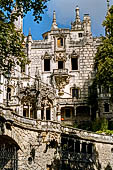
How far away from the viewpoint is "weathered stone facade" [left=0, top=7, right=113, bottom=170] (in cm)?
A: 2267

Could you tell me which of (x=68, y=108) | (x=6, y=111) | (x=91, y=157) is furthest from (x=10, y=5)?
(x=68, y=108)

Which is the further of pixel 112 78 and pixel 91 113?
pixel 91 113

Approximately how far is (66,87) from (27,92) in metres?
9.49

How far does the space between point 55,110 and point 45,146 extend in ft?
35.3

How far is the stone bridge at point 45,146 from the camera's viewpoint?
22234 millimetres

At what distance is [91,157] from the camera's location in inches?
1018

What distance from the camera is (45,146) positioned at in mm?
23125

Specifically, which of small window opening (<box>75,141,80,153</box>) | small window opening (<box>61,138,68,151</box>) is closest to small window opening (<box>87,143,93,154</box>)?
small window opening (<box>75,141,80,153</box>)

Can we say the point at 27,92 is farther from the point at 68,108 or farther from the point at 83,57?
the point at 83,57

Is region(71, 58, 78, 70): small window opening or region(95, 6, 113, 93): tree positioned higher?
region(71, 58, 78, 70): small window opening

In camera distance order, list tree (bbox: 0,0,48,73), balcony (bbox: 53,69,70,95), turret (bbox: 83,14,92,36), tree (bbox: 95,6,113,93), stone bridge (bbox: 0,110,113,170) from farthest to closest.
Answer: turret (bbox: 83,14,92,36), balcony (bbox: 53,69,70,95), tree (bbox: 95,6,113,93), stone bridge (bbox: 0,110,113,170), tree (bbox: 0,0,48,73)

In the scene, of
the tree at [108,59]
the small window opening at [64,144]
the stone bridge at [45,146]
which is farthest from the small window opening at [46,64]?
the small window opening at [64,144]

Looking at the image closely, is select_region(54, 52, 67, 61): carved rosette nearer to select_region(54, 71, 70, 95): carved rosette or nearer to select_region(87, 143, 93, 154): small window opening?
select_region(54, 71, 70, 95): carved rosette

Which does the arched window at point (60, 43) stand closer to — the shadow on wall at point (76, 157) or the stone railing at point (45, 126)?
the stone railing at point (45, 126)
